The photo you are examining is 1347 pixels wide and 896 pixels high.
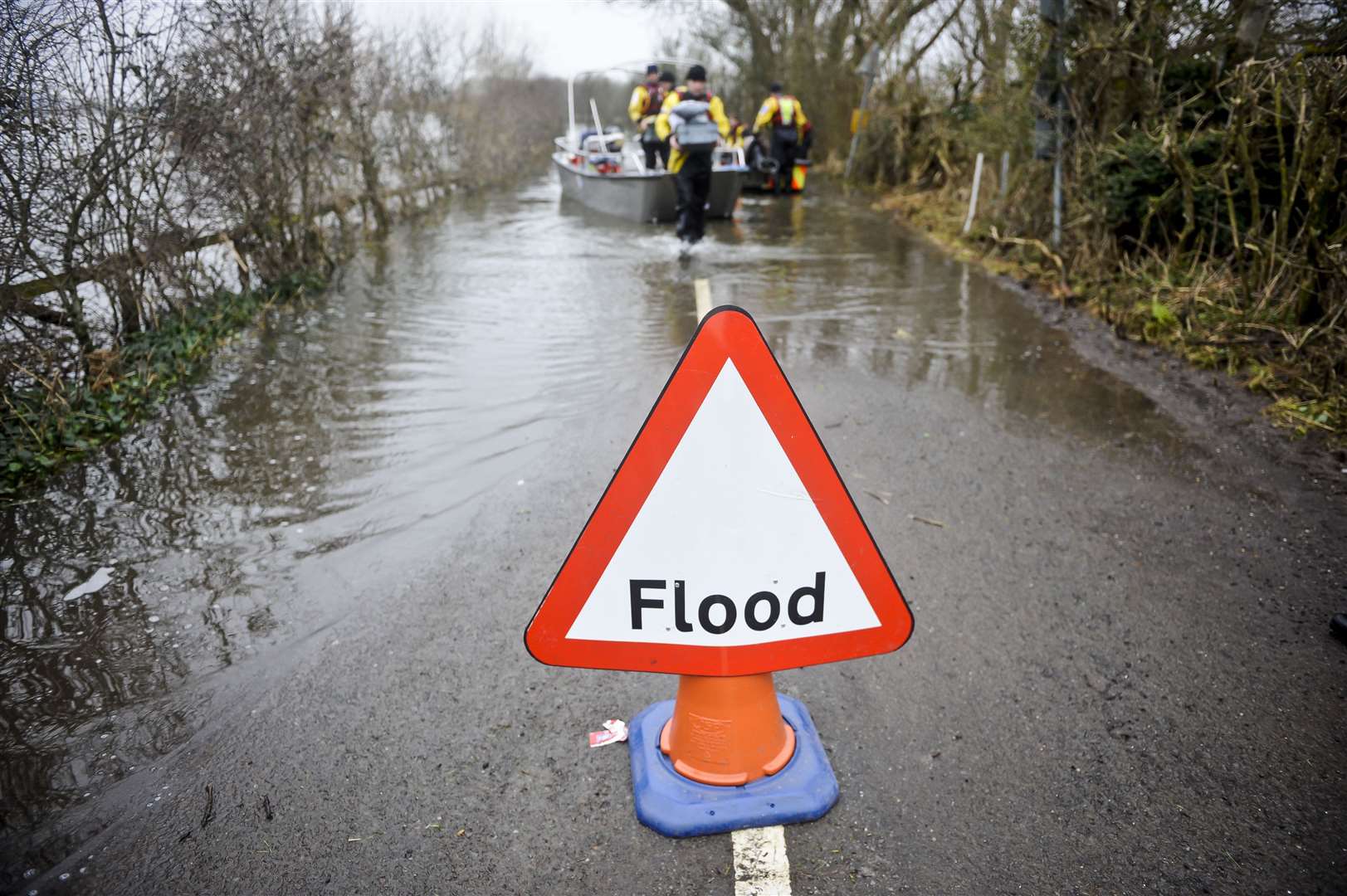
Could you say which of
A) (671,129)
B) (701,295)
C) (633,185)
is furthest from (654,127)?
(701,295)

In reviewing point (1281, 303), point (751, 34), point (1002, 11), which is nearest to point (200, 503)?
point (1281, 303)

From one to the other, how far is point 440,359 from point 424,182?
470 inches

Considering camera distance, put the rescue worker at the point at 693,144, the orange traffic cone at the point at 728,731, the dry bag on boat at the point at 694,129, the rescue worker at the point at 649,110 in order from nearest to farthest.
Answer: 1. the orange traffic cone at the point at 728,731
2. the rescue worker at the point at 693,144
3. the dry bag on boat at the point at 694,129
4. the rescue worker at the point at 649,110

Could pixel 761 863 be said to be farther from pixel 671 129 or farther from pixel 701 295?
pixel 671 129

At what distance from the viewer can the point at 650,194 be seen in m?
13.6

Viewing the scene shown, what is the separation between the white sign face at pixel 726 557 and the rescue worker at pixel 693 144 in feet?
29.1

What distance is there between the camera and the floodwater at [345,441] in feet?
9.71

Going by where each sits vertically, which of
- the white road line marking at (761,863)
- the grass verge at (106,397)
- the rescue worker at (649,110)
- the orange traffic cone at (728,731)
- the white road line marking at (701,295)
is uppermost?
the rescue worker at (649,110)

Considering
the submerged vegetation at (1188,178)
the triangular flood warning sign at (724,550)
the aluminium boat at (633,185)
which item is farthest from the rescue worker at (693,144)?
the triangular flood warning sign at (724,550)

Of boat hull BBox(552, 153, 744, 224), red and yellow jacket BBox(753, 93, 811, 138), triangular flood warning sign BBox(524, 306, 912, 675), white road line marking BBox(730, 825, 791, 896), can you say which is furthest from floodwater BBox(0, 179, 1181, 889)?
red and yellow jacket BBox(753, 93, 811, 138)

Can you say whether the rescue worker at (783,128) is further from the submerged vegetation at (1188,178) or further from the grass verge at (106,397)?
the grass verge at (106,397)

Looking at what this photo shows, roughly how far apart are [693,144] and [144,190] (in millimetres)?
6593

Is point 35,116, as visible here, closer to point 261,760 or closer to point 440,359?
point 440,359

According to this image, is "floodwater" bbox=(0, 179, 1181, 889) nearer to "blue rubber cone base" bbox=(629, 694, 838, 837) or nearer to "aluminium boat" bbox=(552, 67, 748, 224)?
"blue rubber cone base" bbox=(629, 694, 838, 837)
